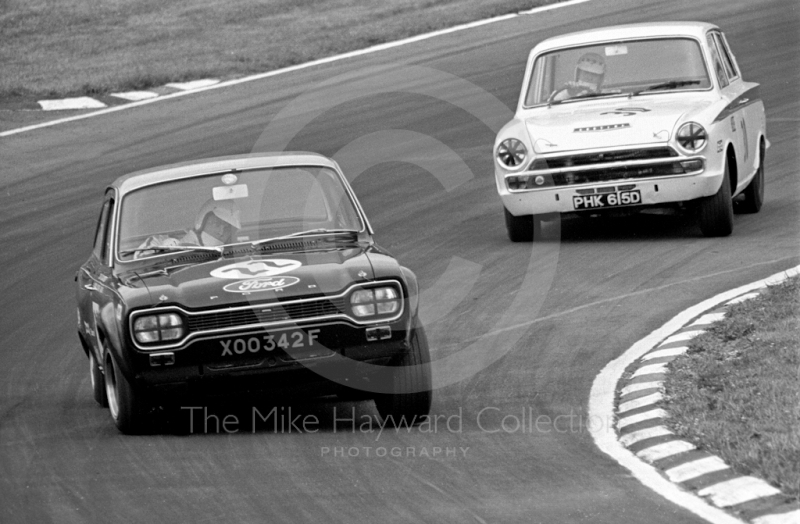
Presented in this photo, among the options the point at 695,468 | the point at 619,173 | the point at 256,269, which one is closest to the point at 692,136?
the point at 619,173

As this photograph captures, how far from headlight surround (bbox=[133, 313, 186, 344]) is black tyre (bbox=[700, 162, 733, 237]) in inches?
223

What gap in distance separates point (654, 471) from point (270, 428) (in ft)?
6.74

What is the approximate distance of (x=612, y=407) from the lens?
690 cm

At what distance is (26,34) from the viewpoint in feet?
78.6

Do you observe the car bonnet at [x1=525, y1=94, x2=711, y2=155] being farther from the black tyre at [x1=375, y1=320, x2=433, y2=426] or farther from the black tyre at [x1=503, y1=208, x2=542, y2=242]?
the black tyre at [x1=375, y1=320, x2=433, y2=426]

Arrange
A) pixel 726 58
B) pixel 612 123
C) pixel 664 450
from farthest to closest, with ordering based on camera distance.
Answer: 1. pixel 726 58
2. pixel 612 123
3. pixel 664 450

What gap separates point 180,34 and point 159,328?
59.2ft

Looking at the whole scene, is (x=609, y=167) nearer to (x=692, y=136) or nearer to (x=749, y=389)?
(x=692, y=136)

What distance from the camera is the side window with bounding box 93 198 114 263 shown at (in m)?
7.71

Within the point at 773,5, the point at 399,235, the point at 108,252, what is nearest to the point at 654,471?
the point at 108,252

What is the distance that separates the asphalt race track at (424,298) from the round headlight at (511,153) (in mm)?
740

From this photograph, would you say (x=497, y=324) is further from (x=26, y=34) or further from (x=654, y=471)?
(x=26, y=34)

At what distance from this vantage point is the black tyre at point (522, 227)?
11.5 m

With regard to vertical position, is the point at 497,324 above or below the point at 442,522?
below
